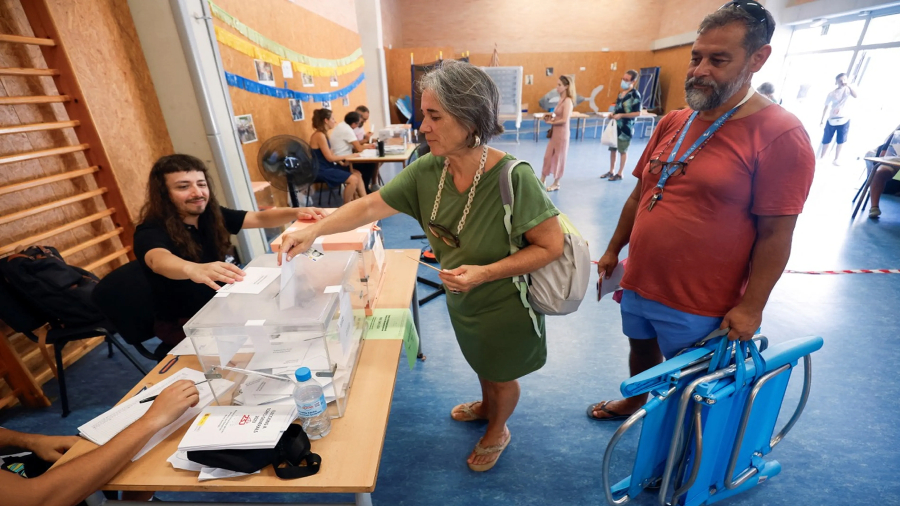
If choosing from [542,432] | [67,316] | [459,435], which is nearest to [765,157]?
[542,432]

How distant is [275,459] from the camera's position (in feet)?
3.18

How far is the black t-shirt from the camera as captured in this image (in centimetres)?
160

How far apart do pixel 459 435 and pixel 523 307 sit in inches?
37.1

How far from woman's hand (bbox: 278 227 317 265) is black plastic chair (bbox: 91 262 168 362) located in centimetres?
95

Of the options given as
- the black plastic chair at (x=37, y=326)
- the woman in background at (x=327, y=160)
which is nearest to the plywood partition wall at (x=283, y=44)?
the woman in background at (x=327, y=160)

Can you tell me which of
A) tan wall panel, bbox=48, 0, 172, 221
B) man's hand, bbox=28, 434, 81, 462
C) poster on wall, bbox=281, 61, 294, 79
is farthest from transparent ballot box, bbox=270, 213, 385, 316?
poster on wall, bbox=281, 61, 294, 79

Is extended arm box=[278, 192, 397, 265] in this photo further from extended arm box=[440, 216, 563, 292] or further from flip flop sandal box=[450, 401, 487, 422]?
flip flop sandal box=[450, 401, 487, 422]

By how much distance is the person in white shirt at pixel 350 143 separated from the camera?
5.29m

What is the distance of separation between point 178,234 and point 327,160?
148 inches

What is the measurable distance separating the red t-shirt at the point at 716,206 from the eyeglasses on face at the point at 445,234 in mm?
703

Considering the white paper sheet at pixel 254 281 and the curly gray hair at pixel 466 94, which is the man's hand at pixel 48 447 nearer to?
the white paper sheet at pixel 254 281

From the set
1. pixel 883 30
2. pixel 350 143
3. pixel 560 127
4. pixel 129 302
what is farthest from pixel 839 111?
pixel 129 302

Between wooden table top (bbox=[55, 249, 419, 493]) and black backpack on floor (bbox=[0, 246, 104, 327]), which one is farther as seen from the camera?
black backpack on floor (bbox=[0, 246, 104, 327])

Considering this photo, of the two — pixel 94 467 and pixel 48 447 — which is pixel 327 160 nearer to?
pixel 48 447
